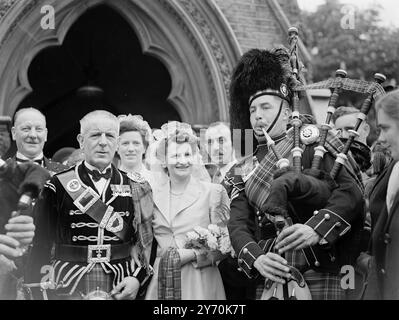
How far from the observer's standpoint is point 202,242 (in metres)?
5.60

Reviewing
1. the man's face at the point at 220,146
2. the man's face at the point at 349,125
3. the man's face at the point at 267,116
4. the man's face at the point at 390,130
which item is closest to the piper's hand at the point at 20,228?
the man's face at the point at 267,116

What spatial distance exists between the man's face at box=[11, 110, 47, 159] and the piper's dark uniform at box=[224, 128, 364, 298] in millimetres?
1484

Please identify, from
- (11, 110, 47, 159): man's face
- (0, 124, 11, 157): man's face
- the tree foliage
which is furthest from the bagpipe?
the tree foliage

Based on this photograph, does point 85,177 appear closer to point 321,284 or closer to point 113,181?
point 113,181

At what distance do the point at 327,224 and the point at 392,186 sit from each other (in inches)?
16.6

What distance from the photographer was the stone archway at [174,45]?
375 inches

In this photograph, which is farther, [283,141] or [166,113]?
[166,113]

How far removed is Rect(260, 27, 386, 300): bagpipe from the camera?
4.75 m

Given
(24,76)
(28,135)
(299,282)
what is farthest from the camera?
(24,76)

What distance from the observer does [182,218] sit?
5.73m

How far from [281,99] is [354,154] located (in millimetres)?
605
